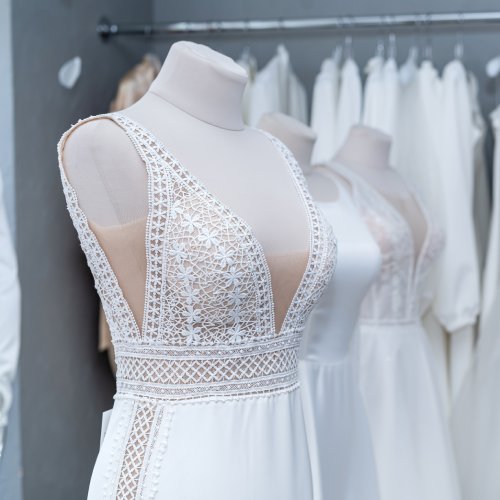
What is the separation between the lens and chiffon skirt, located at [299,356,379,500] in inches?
67.8

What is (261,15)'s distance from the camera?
3.22 m

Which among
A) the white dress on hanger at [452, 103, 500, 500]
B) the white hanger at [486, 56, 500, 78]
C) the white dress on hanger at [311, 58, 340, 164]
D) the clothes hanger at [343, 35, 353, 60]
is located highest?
the clothes hanger at [343, 35, 353, 60]

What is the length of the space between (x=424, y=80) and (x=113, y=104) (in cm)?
97

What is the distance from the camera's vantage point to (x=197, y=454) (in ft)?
A: 3.72

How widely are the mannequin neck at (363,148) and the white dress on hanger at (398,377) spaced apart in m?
0.09

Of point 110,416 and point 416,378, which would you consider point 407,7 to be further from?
point 110,416

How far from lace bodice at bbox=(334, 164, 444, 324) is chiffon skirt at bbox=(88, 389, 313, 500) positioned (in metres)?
1.05

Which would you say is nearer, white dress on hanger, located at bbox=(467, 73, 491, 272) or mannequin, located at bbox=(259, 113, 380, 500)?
mannequin, located at bbox=(259, 113, 380, 500)

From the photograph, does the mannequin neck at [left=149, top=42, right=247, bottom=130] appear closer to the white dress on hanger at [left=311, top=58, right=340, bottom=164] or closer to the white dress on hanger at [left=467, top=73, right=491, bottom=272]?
the white dress on hanger at [left=311, top=58, right=340, bottom=164]

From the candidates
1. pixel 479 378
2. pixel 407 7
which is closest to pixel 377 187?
pixel 479 378

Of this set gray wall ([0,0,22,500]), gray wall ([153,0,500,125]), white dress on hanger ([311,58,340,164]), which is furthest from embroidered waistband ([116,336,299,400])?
gray wall ([153,0,500,125])

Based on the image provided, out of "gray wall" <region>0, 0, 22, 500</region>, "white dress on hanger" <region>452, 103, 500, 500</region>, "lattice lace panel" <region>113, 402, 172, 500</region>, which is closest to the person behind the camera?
"lattice lace panel" <region>113, 402, 172, 500</region>

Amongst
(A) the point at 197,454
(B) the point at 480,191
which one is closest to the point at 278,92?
(B) the point at 480,191

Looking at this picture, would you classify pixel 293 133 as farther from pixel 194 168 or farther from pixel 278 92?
pixel 278 92
